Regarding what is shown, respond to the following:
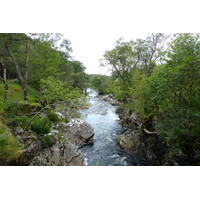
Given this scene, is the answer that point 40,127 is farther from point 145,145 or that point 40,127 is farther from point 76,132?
point 145,145

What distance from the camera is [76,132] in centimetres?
745

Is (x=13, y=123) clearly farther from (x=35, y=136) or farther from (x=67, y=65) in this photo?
(x=67, y=65)

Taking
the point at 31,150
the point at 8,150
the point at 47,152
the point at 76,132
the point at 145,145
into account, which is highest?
the point at 8,150

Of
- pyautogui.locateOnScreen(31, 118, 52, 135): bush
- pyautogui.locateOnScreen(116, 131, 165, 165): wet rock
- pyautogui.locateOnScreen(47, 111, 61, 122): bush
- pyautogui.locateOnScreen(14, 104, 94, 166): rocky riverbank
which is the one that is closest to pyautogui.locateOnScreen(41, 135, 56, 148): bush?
pyautogui.locateOnScreen(14, 104, 94, 166): rocky riverbank

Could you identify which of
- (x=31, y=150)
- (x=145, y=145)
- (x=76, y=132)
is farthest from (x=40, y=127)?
(x=145, y=145)

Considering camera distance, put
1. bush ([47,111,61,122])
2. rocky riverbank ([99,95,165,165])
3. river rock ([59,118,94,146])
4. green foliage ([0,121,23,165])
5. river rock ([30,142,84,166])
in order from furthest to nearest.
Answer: river rock ([59,118,94,146]) → bush ([47,111,61,122]) → rocky riverbank ([99,95,165,165]) → river rock ([30,142,84,166]) → green foliage ([0,121,23,165])

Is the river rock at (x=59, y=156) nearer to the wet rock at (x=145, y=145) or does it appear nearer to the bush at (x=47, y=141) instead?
the bush at (x=47, y=141)

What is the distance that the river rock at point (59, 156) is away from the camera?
438 cm

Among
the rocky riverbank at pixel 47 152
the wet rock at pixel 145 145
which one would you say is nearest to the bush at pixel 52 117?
the rocky riverbank at pixel 47 152

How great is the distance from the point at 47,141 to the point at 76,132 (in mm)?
2706

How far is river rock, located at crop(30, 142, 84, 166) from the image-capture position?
438 centimetres

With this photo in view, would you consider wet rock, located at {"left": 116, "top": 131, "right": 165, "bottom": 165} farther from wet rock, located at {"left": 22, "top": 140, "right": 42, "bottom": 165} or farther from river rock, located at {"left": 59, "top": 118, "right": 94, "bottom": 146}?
wet rock, located at {"left": 22, "top": 140, "right": 42, "bottom": 165}

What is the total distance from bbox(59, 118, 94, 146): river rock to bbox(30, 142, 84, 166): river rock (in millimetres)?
1562
